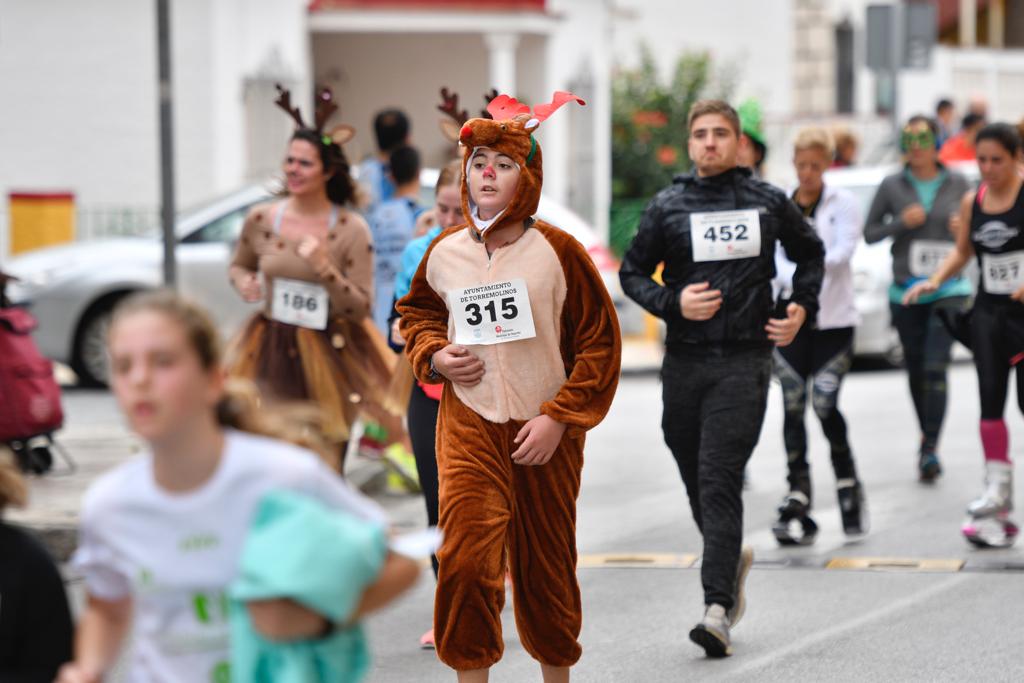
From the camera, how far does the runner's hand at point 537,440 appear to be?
5352mm

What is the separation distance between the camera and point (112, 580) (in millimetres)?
3424

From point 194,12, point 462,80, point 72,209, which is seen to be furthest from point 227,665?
point 462,80

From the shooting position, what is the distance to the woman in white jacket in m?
8.74

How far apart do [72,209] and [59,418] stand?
387 inches

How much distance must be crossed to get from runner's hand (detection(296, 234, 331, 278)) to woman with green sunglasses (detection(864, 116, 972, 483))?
156 inches

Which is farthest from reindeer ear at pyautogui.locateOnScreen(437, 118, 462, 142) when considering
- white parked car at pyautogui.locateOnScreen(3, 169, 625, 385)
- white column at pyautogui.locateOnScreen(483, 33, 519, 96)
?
white column at pyautogui.locateOnScreen(483, 33, 519, 96)

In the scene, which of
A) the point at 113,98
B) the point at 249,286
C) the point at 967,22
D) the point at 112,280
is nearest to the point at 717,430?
the point at 249,286

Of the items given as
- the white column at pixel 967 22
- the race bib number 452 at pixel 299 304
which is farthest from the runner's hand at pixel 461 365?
the white column at pixel 967 22

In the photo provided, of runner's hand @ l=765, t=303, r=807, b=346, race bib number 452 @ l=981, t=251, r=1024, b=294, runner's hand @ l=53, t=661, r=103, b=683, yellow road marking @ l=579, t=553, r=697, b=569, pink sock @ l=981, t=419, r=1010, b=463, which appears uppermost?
race bib number 452 @ l=981, t=251, r=1024, b=294

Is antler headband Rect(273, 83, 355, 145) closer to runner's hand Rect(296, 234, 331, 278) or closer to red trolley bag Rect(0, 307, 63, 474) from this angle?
runner's hand Rect(296, 234, 331, 278)

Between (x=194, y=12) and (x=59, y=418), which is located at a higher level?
(x=194, y=12)

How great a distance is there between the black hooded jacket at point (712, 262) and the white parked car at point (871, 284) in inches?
352

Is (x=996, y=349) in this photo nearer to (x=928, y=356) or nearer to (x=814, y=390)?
(x=814, y=390)

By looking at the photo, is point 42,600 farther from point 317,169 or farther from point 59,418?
point 59,418
